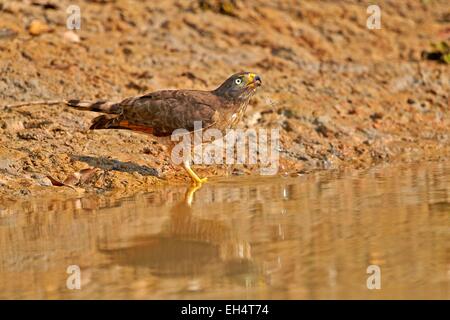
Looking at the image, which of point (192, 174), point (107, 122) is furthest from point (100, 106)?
point (192, 174)

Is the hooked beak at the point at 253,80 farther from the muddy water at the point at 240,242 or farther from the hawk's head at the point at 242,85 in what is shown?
the muddy water at the point at 240,242

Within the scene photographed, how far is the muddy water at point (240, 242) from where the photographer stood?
4.37 m

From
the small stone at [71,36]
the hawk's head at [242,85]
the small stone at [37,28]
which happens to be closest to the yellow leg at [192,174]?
the hawk's head at [242,85]

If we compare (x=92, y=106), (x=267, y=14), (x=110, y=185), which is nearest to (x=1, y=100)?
(x=92, y=106)

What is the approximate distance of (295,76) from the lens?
11117 mm

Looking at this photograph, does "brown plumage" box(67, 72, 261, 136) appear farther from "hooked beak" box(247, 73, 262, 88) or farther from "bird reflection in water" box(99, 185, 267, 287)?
"bird reflection in water" box(99, 185, 267, 287)

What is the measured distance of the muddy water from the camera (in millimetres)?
4367

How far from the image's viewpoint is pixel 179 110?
25.8 feet

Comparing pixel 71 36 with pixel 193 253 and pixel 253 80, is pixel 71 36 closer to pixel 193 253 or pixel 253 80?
pixel 253 80

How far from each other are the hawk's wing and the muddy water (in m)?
0.68

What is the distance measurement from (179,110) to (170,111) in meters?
0.09

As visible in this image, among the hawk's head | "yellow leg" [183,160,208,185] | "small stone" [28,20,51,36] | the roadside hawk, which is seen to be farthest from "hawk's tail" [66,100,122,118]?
"small stone" [28,20,51,36]

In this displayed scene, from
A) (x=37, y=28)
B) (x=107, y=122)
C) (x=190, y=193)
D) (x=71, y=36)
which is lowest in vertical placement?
(x=190, y=193)

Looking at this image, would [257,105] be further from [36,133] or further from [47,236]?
[47,236]
